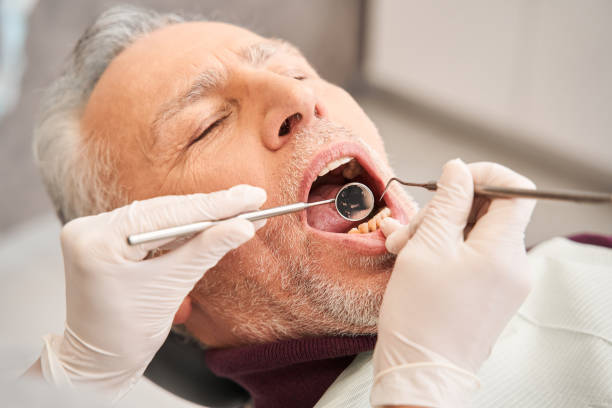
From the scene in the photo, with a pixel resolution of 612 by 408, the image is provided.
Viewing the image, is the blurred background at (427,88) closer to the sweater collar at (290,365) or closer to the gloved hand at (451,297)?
the sweater collar at (290,365)

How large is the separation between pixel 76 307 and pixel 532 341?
38.1 inches

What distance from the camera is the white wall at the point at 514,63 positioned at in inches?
87.4

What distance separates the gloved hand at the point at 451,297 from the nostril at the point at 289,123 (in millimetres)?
347

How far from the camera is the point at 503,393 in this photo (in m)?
1.08

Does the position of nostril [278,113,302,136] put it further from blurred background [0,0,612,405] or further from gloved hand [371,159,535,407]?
Result: blurred background [0,0,612,405]

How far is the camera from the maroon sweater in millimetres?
1098

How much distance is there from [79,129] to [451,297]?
0.97 m

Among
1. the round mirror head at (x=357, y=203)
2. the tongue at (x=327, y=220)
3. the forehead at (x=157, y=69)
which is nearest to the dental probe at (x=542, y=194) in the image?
the round mirror head at (x=357, y=203)

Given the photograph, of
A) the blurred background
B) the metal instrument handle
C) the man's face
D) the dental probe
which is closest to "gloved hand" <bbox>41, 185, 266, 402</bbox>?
the metal instrument handle

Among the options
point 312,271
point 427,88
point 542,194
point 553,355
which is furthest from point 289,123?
point 427,88

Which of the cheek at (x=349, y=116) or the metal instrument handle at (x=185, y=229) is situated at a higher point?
the cheek at (x=349, y=116)

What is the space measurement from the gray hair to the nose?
0.38m

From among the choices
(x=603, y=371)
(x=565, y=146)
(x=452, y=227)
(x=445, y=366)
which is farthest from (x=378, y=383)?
(x=565, y=146)

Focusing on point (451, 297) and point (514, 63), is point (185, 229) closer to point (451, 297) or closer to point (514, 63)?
point (451, 297)
